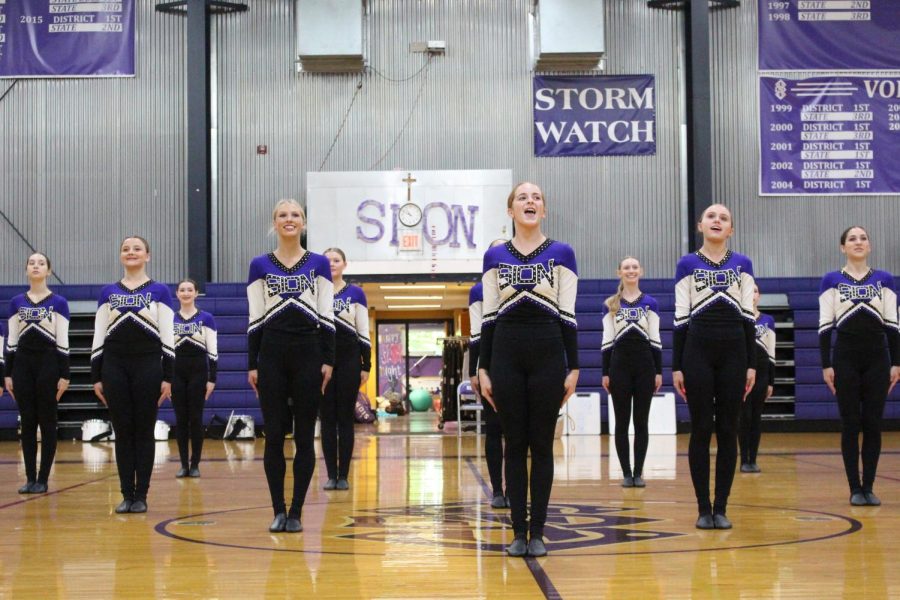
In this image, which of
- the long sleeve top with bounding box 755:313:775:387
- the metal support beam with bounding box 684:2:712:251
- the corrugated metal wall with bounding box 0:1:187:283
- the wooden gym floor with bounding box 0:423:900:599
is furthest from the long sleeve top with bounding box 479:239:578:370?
the corrugated metal wall with bounding box 0:1:187:283

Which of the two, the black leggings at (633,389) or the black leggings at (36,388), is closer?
the black leggings at (36,388)

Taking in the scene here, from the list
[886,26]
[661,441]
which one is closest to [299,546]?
[661,441]

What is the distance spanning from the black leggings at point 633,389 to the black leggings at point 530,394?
375 centimetres

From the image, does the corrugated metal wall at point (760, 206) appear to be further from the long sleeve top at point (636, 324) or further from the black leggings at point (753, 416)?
the long sleeve top at point (636, 324)

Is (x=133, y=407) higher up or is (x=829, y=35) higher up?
(x=829, y=35)

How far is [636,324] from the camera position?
352 inches

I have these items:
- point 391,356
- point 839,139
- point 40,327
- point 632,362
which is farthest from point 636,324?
point 391,356

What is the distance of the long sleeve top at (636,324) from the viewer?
895 cm

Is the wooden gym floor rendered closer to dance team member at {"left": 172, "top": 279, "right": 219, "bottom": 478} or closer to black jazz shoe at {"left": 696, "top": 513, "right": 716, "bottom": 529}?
black jazz shoe at {"left": 696, "top": 513, "right": 716, "bottom": 529}

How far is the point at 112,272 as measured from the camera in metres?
19.1

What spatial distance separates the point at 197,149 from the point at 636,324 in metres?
11.5

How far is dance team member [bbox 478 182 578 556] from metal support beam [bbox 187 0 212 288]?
13831 millimetres

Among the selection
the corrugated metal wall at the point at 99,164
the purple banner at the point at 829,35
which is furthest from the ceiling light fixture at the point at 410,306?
the purple banner at the point at 829,35

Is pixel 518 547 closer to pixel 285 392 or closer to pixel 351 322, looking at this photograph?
pixel 285 392
